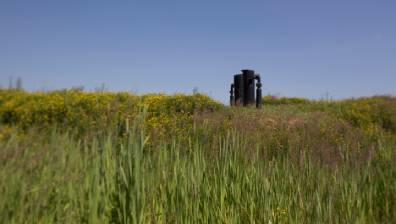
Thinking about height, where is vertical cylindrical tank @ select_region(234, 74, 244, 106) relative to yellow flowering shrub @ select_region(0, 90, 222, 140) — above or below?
above

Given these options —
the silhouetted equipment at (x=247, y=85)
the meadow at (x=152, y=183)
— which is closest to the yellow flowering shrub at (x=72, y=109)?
the meadow at (x=152, y=183)

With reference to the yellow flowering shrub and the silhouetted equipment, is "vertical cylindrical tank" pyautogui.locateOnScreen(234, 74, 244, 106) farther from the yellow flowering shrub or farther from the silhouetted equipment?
the yellow flowering shrub

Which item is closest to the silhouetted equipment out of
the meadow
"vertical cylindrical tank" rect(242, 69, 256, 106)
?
"vertical cylindrical tank" rect(242, 69, 256, 106)

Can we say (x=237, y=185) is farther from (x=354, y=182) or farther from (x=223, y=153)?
(x=354, y=182)

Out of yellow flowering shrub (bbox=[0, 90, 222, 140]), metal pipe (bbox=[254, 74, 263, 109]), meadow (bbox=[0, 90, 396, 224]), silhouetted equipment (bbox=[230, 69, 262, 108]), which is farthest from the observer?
silhouetted equipment (bbox=[230, 69, 262, 108])

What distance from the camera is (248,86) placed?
17.6m

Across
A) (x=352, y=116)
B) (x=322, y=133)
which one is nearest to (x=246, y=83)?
(x=352, y=116)

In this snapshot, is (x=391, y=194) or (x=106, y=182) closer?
(x=106, y=182)

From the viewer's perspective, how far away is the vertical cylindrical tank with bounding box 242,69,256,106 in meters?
17.6

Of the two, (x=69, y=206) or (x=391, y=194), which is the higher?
(x=69, y=206)

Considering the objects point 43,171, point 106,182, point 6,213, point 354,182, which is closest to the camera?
point 6,213

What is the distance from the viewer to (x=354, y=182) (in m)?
3.39

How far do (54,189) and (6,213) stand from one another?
271 millimetres

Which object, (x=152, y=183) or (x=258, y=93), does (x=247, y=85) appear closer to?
(x=258, y=93)
